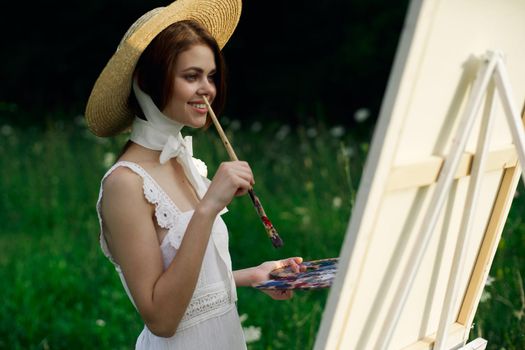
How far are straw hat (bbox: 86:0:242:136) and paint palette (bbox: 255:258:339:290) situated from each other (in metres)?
0.52

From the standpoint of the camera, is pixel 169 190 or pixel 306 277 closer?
pixel 306 277

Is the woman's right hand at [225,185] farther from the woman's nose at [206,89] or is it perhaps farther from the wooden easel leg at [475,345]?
the wooden easel leg at [475,345]

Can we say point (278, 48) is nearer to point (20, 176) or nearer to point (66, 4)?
point (66, 4)

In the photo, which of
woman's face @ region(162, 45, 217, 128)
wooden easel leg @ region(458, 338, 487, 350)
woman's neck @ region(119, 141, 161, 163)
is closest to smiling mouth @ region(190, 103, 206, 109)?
woman's face @ region(162, 45, 217, 128)

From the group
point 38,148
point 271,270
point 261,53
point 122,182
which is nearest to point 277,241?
point 271,270

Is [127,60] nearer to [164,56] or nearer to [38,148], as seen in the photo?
[164,56]

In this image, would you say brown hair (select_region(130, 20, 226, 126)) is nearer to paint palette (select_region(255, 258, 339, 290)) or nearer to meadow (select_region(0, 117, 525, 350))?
paint palette (select_region(255, 258, 339, 290))

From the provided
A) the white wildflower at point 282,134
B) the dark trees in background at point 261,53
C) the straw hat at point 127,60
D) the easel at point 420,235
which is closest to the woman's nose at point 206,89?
the straw hat at point 127,60

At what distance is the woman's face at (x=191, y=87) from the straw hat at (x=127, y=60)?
0.09 m

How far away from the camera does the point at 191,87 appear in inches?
72.2

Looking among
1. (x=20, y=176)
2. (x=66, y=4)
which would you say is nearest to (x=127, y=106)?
(x=20, y=176)

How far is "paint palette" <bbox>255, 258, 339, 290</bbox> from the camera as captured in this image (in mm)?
1610

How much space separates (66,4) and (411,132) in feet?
36.5

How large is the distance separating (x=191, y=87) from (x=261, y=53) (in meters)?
9.33
